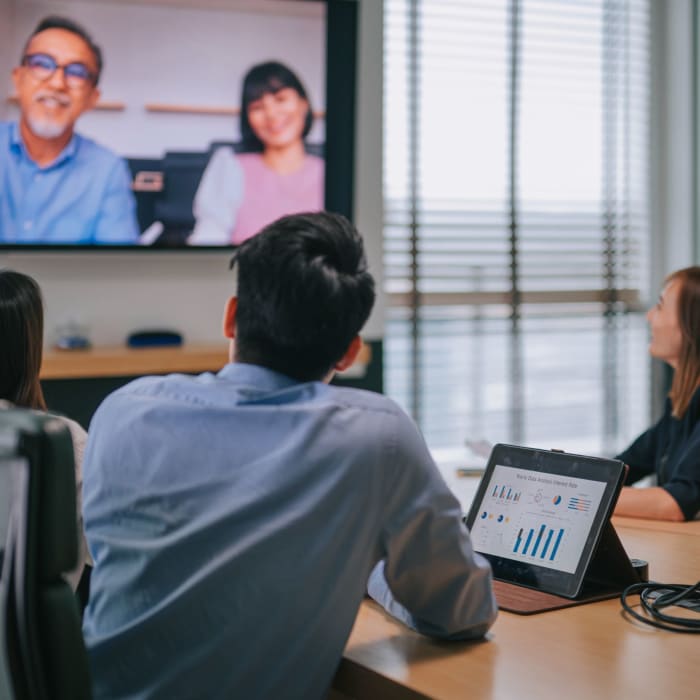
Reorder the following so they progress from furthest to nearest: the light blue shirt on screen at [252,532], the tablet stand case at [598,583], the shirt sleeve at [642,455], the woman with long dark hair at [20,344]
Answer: the shirt sleeve at [642,455]
the woman with long dark hair at [20,344]
the tablet stand case at [598,583]
the light blue shirt on screen at [252,532]

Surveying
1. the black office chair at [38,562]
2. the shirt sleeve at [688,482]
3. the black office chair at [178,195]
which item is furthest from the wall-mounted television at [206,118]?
the black office chair at [38,562]

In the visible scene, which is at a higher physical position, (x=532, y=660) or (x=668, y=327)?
(x=668, y=327)

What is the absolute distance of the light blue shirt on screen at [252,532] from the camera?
1203 mm

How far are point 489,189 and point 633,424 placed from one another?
1.35m

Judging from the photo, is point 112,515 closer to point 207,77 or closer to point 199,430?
point 199,430

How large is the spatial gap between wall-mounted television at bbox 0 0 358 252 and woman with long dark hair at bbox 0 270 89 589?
1704 mm

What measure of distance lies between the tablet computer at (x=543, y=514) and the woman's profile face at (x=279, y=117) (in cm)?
230

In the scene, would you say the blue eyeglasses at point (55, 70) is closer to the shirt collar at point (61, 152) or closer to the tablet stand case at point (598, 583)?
the shirt collar at point (61, 152)

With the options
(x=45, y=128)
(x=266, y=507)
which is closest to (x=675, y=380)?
(x=266, y=507)

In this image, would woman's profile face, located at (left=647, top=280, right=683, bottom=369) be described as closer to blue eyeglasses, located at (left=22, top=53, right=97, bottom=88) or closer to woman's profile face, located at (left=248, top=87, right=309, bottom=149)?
woman's profile face, located at (left=248, top=87, right=309, bottom=149)

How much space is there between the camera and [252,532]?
1.21 meters

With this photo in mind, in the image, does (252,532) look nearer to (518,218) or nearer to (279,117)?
(279,117)

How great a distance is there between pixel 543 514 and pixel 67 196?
94.1 inches

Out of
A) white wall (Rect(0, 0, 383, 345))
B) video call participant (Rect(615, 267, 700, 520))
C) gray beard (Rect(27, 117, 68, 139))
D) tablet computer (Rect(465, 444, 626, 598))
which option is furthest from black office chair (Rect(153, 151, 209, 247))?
tablet computer (Rect(465, 444, 626, 598))
